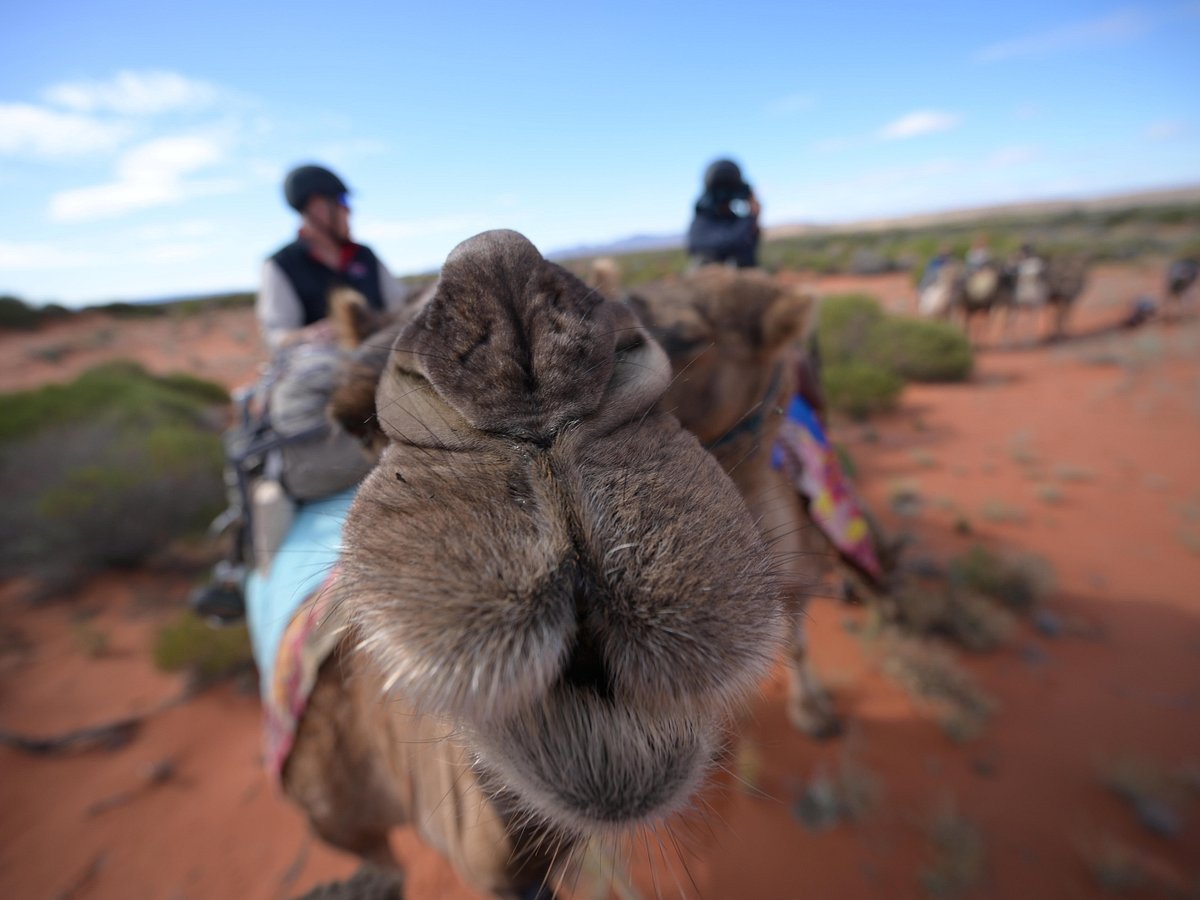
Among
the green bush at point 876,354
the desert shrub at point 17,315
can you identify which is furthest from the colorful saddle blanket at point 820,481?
the desert shrub at point 17,315

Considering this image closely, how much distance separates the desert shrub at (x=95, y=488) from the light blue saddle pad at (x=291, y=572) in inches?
248

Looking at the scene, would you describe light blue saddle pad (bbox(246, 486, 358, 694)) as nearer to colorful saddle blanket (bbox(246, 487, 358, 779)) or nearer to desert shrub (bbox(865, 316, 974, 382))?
colorful saddle blanket (bbox(246, 487, 358, 779))

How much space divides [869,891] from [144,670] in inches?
261

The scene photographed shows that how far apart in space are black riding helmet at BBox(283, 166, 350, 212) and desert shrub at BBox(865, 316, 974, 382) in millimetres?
12866

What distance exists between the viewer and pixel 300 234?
11.8 ft

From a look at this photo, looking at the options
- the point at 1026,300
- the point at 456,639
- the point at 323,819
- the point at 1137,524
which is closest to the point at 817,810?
the point at 323,819

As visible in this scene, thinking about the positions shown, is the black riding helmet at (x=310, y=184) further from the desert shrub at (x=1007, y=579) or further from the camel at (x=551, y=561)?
the desert shrub at (x=1007, y=579)

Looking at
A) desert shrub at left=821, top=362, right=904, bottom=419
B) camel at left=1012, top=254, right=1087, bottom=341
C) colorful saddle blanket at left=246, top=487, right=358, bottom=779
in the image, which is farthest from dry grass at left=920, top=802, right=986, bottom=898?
camel at left=1012, top=254, right=1087, bottom=341

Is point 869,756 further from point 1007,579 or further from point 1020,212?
point 1020,212

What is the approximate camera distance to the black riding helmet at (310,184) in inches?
140

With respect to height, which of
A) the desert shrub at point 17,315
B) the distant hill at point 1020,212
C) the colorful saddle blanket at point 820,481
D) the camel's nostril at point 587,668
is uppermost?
the desert shrub at point 17,315

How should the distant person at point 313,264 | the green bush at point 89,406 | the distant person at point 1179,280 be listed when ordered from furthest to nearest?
the distant person at point 1179,280 → the green bush at point 89,406 → the distant person at point 313,264

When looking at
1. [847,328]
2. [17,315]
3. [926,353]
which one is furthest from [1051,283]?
[17,315]

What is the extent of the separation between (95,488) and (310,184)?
6.46m
